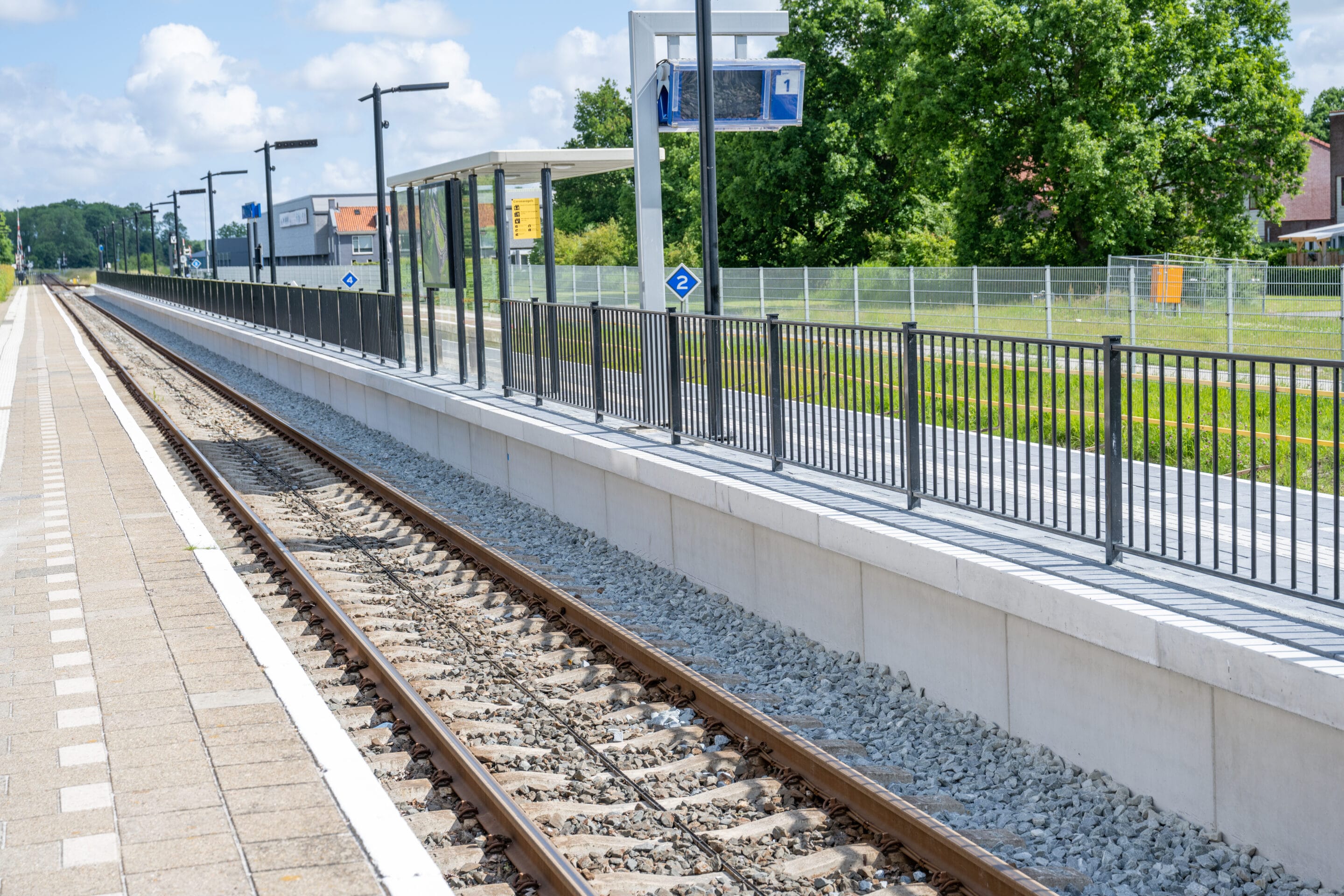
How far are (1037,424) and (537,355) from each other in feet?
28.7

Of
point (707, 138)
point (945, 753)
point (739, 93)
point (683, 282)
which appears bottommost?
point (945, 753)

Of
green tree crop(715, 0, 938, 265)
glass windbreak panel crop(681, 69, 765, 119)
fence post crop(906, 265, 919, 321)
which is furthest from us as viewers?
green tree crop(715, 0, 938, 265)

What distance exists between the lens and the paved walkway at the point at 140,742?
16.6 ft

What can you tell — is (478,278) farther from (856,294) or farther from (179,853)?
(856,294)

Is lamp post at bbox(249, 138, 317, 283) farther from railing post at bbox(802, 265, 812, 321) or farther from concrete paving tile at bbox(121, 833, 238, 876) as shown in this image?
concrete paving tile at bbox(121, 833, 238, 876)

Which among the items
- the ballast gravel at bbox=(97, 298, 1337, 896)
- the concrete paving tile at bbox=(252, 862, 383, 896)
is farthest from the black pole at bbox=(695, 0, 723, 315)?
the concrete paving tile at bbox=(252, 862, 383, 896)

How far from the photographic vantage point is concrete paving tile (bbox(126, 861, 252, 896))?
4.86 metres

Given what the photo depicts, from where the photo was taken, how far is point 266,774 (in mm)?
6027

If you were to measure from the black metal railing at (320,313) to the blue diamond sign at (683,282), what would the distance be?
4337mm

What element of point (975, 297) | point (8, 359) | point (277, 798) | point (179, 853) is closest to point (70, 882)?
point (179, 853)

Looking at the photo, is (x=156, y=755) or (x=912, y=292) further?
(x=912, y=292)

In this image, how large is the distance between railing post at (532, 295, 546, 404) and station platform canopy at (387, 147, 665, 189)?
2344 millimetres

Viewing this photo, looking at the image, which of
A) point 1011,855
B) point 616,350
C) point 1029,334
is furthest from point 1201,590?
point 1029,334

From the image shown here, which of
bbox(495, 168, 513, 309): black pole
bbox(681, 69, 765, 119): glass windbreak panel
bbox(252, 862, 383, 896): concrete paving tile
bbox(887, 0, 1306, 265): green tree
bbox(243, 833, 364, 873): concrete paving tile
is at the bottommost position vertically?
bbox(252, 862, 383, 896): concrete paving tile
